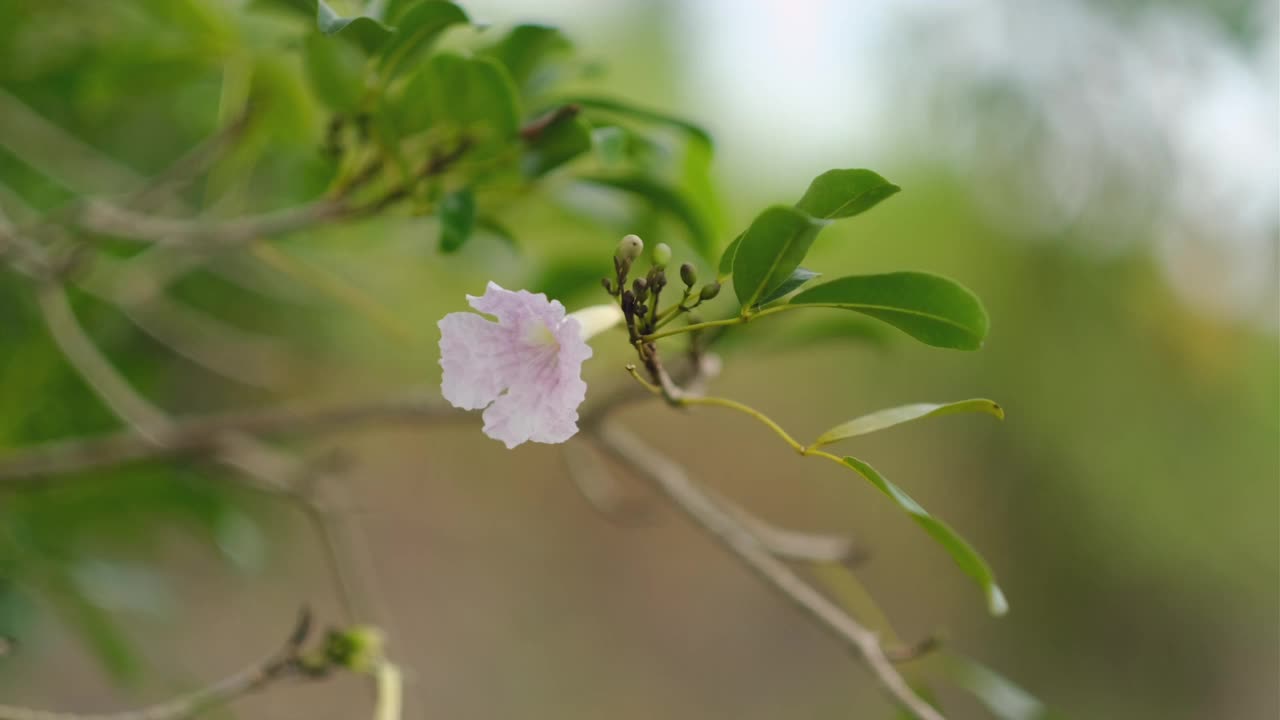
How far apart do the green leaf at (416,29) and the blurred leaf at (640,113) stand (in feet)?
0.28

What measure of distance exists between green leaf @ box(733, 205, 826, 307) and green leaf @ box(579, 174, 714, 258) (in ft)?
0.69

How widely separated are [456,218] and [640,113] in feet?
0.44

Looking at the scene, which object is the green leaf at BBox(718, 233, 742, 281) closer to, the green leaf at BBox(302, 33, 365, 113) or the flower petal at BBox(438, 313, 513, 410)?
the flower petal at BBox(438, 313, 513, 410)

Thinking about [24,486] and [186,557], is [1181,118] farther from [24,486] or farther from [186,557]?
[186,557]

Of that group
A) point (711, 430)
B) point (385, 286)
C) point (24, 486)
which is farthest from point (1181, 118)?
point (24, 486)

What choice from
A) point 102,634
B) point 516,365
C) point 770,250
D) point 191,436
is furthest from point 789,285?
point 102,634

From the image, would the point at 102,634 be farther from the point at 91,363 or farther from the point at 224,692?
the point at 224,692

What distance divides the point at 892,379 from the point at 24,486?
2.18 m

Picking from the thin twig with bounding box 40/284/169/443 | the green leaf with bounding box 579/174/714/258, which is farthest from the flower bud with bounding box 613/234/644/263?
the thin twig with bounding box 40/284/169/443

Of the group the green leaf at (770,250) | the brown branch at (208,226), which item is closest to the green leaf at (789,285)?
the green leaf at (770,250)

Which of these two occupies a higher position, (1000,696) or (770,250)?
(770,250)

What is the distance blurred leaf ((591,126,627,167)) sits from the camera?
0.50m

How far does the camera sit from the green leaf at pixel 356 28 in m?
0.44

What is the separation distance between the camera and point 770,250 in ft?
1.22
